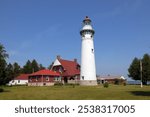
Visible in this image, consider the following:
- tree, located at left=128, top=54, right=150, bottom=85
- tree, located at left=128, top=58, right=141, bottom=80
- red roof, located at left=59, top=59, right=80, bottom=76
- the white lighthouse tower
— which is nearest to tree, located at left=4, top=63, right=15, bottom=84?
the white lighthouse tower

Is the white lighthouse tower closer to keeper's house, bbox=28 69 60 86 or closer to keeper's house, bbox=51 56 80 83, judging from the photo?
keeper's house, bbox=51 56 80 83

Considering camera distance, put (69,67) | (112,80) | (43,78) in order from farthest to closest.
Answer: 1. (112,80)
2. (69,67)
3. (43,78)

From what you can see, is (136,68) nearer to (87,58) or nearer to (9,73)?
(87,58)

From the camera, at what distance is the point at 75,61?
75312 mm

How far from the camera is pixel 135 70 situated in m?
75.6

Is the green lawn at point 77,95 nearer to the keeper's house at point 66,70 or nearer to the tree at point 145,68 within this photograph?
the keeper's house at point 66,70

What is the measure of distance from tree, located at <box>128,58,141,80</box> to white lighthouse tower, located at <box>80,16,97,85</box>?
25.4m

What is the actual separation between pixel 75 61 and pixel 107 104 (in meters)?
65.1

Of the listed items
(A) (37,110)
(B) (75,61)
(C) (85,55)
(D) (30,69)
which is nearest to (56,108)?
(A) (37,110)

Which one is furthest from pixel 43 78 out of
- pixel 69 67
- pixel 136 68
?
pixel 136 68

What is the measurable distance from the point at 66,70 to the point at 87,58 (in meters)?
15.3

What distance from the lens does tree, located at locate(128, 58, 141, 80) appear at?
7500 centimetres

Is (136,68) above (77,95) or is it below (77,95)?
above

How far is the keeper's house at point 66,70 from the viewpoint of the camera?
220 feet
